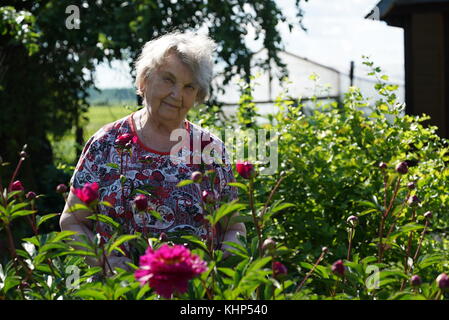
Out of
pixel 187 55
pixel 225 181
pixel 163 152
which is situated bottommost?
pixel 225 181

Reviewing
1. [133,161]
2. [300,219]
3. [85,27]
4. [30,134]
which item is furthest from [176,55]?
[30,134]

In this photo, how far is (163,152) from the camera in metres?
2.41

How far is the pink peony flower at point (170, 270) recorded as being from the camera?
1.05m

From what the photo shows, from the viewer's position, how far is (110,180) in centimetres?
230

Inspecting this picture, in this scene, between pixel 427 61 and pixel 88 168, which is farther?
pixel 427 61

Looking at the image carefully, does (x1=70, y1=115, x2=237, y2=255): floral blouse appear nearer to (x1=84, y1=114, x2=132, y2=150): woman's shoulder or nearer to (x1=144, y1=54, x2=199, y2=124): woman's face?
(x1=84, y1=114, x2=132, y2=150): woman's shoulder

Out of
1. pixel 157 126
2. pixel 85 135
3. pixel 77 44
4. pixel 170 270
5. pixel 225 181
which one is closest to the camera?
pixel 170 270

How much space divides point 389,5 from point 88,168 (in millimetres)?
4195

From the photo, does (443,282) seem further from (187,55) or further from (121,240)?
(187,55)

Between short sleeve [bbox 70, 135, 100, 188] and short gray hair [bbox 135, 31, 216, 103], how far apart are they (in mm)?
336

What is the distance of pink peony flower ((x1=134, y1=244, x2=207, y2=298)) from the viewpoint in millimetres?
1055

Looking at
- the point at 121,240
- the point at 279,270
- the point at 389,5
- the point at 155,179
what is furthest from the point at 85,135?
the point at 279,270
